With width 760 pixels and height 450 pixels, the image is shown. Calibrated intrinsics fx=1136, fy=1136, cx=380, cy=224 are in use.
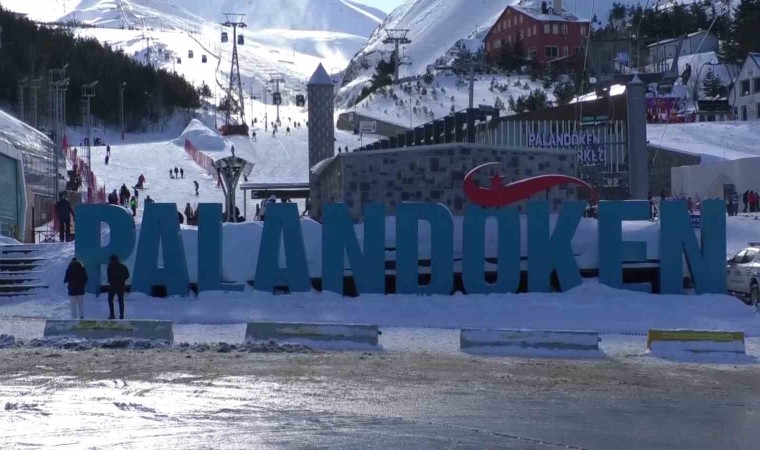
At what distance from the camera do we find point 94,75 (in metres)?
109

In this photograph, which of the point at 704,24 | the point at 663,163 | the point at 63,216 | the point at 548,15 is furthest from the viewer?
the point at 548,15

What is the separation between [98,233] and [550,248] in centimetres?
1065

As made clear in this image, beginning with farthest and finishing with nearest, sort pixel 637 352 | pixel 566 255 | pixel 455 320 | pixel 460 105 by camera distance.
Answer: pixel 460 105
pixel 566 255
pixel 455 320
pixel 637 352

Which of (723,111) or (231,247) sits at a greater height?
(723,111)

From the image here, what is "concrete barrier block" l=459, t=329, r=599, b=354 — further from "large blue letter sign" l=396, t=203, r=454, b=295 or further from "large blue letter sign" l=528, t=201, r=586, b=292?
"large blue letter sign" l=528, t=201, r=586, b=292

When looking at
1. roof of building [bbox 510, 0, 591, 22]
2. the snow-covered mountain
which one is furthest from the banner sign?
the snow-covered mountain

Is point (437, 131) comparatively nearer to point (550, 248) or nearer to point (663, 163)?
point (663, 163)

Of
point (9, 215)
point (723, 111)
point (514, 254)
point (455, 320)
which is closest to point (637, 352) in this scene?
point (455, 320)

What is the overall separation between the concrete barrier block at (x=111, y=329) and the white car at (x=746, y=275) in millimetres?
13580

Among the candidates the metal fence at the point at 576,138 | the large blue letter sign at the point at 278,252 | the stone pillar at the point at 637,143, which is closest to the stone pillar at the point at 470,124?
the metal fence at the point at 576,138

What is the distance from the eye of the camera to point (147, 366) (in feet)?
54.1

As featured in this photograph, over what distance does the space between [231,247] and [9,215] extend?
1122 centimetres

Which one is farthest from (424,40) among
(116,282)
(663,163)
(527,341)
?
(527,341)

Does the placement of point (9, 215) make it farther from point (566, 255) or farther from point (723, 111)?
point (723, 111)
